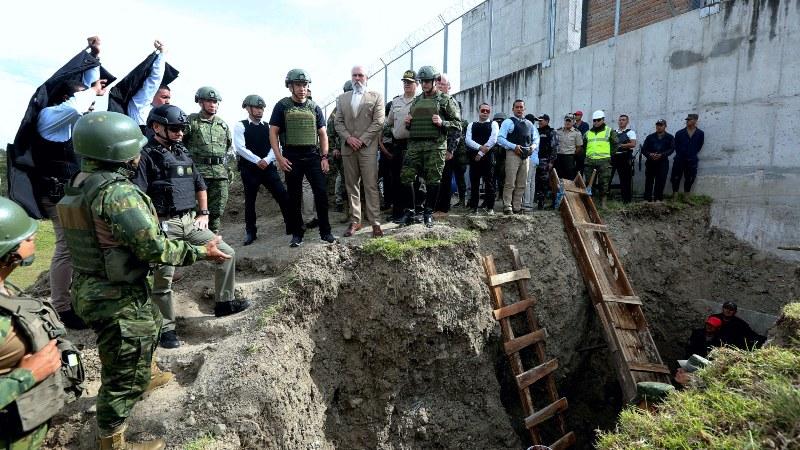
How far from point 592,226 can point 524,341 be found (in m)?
2.27

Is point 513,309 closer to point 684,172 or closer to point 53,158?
point 684,172

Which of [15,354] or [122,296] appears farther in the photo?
[122,296]

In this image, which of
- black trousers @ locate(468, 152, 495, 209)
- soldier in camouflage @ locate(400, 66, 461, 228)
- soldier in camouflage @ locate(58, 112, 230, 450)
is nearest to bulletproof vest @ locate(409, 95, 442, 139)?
soldier in camouflage @ locate(400, 66, 461, 228)

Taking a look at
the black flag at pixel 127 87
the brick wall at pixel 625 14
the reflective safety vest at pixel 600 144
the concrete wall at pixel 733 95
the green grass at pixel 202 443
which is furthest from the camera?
the brick wall at pixel 625 14

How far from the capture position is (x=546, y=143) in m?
8.12

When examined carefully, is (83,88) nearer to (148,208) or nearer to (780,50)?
(148,208)

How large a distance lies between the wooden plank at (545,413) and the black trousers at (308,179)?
360 cm

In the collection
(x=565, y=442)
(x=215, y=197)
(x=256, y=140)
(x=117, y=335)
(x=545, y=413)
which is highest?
(x=256, y=140)

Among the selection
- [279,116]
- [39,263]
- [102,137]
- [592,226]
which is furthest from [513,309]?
[39,263]

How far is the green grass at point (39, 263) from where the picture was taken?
7363 millimetres

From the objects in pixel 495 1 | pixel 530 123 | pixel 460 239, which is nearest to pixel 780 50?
pixel 530 123

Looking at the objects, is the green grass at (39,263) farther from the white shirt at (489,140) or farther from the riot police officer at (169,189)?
the white shirt at (489,140)

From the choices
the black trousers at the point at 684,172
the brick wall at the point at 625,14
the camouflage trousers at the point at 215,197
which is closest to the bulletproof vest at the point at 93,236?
the camouflage trousers at the point at 215,197

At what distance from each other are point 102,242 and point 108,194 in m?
0.34
